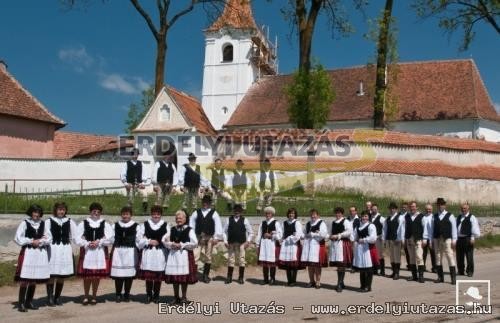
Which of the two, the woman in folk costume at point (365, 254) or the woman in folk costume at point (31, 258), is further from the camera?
the woman in folk costume at point (365, 254)

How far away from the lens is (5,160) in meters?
25.4

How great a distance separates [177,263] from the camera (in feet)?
30.8

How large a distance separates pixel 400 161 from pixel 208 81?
25936 millimetres

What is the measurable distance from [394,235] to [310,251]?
9.12 ft

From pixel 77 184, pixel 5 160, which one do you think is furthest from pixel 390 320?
pixel 5 160

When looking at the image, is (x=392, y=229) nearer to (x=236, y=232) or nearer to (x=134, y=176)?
(x=236, y=232)

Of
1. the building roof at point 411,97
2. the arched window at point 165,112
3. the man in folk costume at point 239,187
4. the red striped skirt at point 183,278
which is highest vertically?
the building roof at point 411,97

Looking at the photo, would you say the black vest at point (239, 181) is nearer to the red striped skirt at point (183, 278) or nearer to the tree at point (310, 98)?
the red striped skirt at point (183, 278)

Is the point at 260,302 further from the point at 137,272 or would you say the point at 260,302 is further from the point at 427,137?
the point at 427,137

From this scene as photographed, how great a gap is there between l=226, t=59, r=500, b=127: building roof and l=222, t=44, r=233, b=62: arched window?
25.2 ft

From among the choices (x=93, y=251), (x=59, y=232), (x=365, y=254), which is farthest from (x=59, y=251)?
(x=365, y=254)

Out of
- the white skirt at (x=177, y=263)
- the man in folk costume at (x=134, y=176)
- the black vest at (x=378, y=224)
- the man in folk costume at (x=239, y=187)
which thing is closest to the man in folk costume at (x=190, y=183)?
the man in folk costume at (x=134, y=176)

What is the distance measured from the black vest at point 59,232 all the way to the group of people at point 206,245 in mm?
16

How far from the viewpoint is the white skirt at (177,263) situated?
30.7 feet
